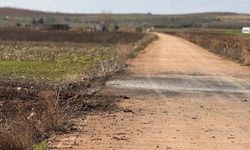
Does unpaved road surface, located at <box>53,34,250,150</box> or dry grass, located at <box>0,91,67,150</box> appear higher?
dry grass, located at <box>0,91,67,150</box>

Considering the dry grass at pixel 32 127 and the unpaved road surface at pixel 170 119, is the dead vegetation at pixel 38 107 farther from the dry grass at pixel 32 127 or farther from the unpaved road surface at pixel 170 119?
the unpaved road surface at pixel 170 119

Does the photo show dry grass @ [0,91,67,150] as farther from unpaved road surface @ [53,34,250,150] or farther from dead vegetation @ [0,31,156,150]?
unpaved road surface @ [53,34,250,150]

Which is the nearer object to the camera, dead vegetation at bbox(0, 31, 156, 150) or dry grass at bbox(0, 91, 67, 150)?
dry grass at bbox(0, 91, 67, 150)

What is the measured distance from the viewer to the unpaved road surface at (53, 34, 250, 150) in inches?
446

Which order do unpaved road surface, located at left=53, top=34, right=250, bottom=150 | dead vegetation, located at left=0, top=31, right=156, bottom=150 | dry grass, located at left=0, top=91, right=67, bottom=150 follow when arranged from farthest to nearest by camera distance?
unpaved road surface, located at left=53, top=34, right=250, bottom=150, dead vegetation, located at left=0, top=31, right=156, bottom=150, dry grass, located at left=0, top=91, right=67, bottom=150

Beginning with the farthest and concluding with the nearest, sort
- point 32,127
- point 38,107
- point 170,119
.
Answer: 1. point 38,107
2. point 170,119
3. point 32,127

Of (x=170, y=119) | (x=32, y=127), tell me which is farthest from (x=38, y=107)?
(x=32, y=127)

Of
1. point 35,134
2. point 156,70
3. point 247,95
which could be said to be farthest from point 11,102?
point 156,70

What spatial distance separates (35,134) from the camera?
37.9 feet

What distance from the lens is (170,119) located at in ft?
46.8

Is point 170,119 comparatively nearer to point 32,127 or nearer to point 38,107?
point 38,107

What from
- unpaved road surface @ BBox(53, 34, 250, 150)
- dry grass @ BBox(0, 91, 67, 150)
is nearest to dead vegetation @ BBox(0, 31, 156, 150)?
dry grass @ BBox(0, 91, 67, 150)

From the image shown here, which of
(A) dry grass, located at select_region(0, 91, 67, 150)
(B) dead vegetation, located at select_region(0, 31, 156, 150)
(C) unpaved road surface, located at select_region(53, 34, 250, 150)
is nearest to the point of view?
(A) dry grass, located at select_region(0, 91, 67, 150)

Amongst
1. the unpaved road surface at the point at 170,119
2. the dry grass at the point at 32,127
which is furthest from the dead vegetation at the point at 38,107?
the unpaved road surface at the point at 170,119
